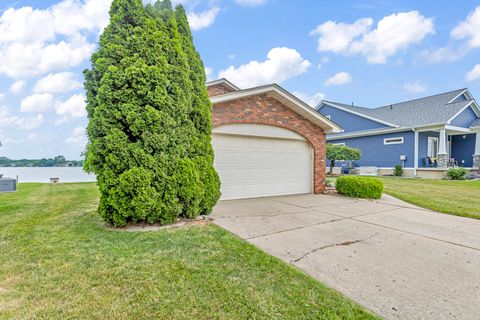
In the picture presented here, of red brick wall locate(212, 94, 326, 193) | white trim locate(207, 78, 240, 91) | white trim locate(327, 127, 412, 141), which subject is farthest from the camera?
white trim locate(327, 127, 412, 141)

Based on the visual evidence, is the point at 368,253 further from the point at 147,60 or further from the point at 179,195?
the point at 147,60

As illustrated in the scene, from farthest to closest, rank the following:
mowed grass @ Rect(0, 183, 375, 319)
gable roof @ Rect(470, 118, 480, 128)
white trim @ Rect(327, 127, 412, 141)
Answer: white trim @ Rect(327, 127, 412, 141), gable roof @ Rect(470, 118, 480, 128), mowed grass @ Rect(0, 183, 375, 319)

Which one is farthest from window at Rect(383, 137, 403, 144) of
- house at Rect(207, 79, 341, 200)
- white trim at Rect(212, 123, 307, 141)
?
white trim at Rect(212, 123, 307, 141)

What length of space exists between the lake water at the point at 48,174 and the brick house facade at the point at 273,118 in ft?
40.6

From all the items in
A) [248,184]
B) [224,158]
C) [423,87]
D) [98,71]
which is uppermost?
[423,87]

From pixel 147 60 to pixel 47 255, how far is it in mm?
3626

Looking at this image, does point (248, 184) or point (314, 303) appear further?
point (248, 184)

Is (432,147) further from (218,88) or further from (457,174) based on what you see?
(218,88)

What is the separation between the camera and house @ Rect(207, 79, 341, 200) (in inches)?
313

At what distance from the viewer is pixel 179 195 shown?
17.0 ft

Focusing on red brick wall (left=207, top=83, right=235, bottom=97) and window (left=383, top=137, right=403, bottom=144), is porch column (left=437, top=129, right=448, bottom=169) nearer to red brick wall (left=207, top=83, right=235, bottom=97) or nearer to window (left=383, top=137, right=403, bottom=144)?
window (left=383, top=137, right=403, bottom=144)

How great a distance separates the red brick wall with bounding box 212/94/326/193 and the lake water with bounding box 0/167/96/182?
40.6 feet

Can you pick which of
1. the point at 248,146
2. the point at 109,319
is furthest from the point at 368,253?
the point at 248,146

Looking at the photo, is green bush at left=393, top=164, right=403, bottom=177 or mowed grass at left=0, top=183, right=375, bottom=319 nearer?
mowed grass at left=0, top=183, right=375, bottom=319
